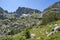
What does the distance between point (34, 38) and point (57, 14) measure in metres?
34.5

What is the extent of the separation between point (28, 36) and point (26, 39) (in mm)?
4018

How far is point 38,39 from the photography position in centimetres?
4681

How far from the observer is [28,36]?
5209cm

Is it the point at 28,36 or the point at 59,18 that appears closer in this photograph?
the point at 28,36

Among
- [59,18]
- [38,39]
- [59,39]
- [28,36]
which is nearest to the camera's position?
[59,39]

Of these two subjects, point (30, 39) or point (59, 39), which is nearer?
point (59, 39)

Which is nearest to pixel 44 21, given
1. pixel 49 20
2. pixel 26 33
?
pixel 49 20

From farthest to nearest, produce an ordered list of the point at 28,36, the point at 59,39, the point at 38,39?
the point at 28,36
the point at 38,39
the point at 59,39

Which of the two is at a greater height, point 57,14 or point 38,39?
point 57,14

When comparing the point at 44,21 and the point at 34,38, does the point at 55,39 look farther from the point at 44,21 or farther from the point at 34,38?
the point at 44,21

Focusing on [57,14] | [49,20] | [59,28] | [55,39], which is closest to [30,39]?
[59,28]

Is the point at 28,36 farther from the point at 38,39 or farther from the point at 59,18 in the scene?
the point at 59,18

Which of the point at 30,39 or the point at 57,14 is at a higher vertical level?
the point at 57,14

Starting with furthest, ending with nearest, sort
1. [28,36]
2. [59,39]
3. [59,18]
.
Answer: [59,18] → [28,36] → [59,39]
